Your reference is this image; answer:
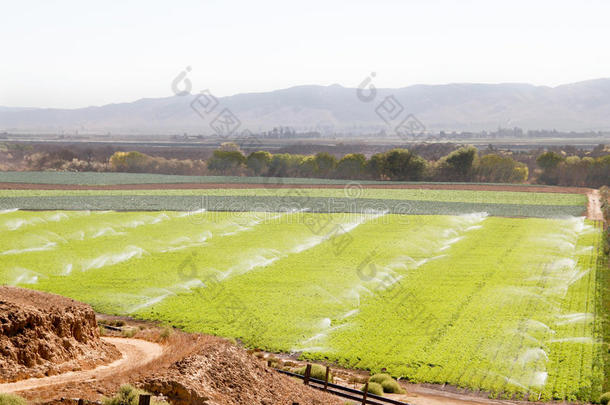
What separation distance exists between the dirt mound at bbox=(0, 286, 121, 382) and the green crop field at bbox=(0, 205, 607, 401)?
1088cm

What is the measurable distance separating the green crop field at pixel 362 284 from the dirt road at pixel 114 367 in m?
7.29

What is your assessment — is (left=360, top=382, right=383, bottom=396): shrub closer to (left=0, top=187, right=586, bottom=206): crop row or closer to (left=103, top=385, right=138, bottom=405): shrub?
(left=103, top=385, right=138, bottom=405): shrub

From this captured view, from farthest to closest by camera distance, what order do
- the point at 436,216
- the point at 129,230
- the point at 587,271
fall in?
the point at 436,216
the point at 129,230
the point at 587,271

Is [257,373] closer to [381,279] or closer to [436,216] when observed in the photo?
[381,279]

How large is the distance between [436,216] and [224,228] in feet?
79.9

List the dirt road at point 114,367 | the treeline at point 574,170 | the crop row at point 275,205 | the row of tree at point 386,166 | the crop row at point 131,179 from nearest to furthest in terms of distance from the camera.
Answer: the dirt road at point 114,367
the crop row at point 275,205
the crop row at point 131,179
the treeline at point 574,170
the row of tree at point 386,166

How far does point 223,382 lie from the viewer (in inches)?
694

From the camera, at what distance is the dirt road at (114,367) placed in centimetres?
1844

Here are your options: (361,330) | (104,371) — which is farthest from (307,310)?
(104,371)

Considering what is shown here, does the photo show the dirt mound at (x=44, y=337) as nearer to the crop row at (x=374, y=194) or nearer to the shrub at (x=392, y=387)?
the shrub at (x=392, y=387)

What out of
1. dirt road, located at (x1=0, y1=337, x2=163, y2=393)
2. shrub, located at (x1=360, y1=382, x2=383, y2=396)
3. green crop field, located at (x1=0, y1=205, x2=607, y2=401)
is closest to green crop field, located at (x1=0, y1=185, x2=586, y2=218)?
green crop field, located at (x1=0, y1=205, x2=607, y2=401)

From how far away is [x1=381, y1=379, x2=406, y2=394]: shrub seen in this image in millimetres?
25663

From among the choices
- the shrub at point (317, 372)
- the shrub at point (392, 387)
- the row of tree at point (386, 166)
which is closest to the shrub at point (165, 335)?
the shrub at point (317, 372)

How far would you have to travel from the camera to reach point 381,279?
43688 mm
